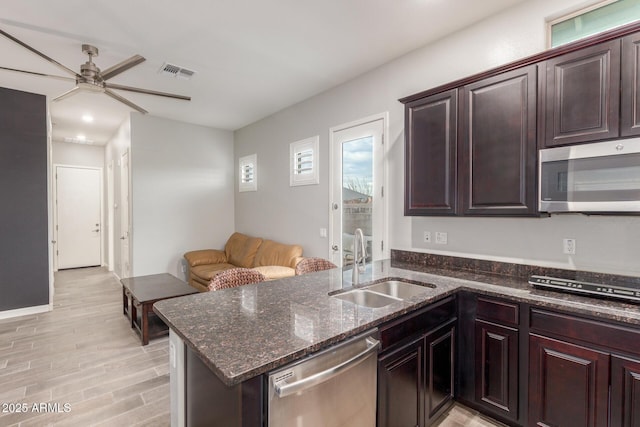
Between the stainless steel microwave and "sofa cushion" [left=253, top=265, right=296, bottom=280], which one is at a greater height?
the stainless steel microwave

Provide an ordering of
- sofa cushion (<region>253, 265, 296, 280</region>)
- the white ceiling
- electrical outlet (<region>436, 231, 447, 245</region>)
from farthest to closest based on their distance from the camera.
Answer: sofa cushion (<region>253, 265, 296, 280</region>), electrical outlet (<region>436, 231, 447, 245</region>), the white ceiling

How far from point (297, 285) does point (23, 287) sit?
4.40 metres

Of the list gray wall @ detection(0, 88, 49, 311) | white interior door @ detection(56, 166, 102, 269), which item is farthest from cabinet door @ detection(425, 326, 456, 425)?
white interior door @ detection(56, 166, 102, 269)

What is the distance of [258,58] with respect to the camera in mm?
3066

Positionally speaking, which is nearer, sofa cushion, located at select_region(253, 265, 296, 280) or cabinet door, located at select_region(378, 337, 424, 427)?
cabinet door, located at select_region(378, 337, 424, 427)

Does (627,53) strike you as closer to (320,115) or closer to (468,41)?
(468,41)

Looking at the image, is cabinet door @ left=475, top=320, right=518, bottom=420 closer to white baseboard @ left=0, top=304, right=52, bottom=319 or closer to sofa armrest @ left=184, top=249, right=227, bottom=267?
sofa armrest @ left=184, top=249, right=227, bottom=267

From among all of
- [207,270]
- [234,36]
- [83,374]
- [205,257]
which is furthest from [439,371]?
[205,257]

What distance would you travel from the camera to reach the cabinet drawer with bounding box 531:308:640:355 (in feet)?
4.83

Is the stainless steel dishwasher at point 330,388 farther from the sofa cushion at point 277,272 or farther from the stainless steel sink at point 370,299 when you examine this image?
the sofa cushion at point 277,272

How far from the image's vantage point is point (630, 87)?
1.62m

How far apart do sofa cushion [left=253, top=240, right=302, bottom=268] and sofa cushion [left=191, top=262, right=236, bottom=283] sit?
1.99ft

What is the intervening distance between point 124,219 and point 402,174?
505cm

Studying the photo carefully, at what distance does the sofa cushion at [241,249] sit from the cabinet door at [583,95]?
4.09 metres
